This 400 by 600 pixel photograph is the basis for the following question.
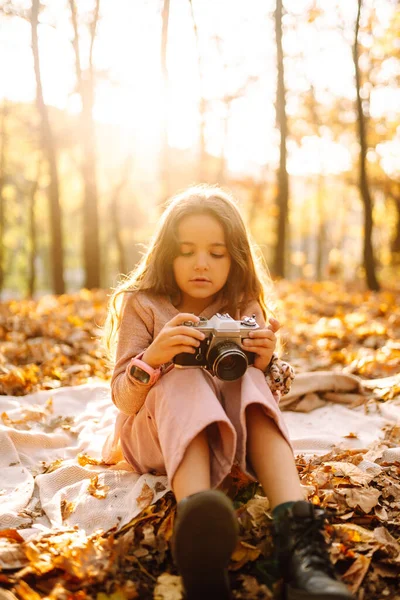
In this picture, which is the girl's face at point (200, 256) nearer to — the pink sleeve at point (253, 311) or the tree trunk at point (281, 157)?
the pink sleeve at point (253, 311)

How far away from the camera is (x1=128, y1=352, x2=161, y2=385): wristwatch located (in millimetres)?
2154

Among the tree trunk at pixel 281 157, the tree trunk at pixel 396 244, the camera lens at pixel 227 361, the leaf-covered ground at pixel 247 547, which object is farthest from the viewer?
the tree trunk at pixel 396 244

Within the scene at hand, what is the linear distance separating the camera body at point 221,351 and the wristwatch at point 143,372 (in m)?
0.10

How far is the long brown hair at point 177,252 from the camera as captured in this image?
2.58 meters

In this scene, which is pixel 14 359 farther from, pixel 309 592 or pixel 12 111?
pixel 12 111

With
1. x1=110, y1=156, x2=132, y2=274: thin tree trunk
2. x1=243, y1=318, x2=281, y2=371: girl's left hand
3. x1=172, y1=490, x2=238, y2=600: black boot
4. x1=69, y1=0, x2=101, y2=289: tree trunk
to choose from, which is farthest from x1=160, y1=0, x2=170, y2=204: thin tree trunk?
x1=172, y1=490, x2=238, y2=600: black boot

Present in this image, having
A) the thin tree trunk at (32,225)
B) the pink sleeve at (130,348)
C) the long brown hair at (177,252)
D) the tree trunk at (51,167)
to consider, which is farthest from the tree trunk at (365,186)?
the thin tree trunk at (32,225)

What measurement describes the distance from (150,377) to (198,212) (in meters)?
0.83

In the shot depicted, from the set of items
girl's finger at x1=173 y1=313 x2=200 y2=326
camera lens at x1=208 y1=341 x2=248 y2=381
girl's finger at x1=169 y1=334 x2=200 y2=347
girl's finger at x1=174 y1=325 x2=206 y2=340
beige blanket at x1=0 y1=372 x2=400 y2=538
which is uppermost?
girl's finger at x1=173 y1=313 x2=200 y2=326

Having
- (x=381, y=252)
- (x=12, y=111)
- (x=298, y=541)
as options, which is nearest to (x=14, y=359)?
(x=298, y=541)

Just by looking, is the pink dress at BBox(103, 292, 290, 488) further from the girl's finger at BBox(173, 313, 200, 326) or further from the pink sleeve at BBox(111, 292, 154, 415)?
the girl's finger at BBox(173, 313, 200, 326)

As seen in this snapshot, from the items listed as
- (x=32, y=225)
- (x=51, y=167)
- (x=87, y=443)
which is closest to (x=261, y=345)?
(x=87, y=443)

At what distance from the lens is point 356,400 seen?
3891mm

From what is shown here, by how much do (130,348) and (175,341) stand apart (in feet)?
1.29
